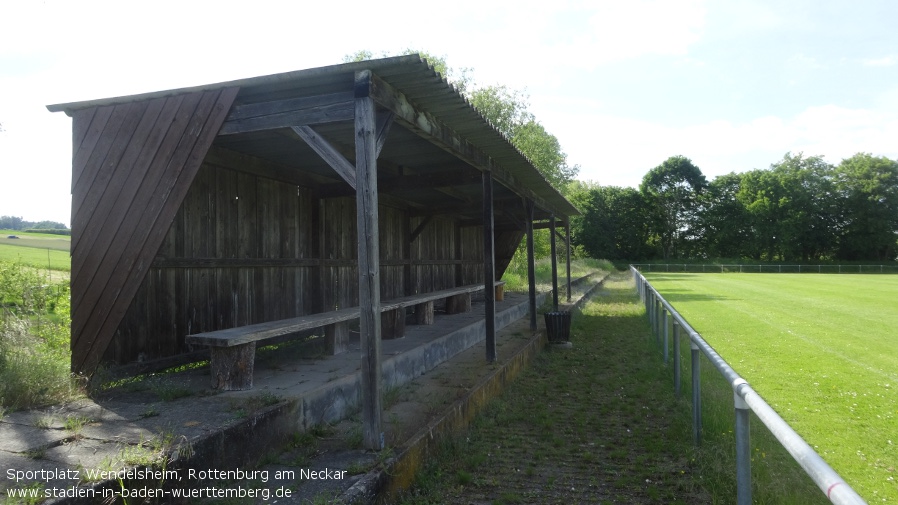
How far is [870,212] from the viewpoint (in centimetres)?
5272

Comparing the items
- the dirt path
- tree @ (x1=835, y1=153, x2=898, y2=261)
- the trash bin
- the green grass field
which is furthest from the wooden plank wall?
tree @ (x1=835, y1=153, x2=898, y2=261)

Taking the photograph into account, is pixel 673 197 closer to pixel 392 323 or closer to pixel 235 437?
pixel 392 323

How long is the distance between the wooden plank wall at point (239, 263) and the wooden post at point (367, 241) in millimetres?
2375

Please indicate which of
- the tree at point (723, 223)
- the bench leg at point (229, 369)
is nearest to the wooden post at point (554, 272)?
the bench leg at point (229, 369)

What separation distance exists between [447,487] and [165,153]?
3.59 metres

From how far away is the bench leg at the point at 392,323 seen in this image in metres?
7.64

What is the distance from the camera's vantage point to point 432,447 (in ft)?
14.6

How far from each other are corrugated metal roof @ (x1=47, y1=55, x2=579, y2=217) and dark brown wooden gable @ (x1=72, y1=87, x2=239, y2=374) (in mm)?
182

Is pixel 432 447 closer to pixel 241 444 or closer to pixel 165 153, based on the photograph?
pixel 241 444

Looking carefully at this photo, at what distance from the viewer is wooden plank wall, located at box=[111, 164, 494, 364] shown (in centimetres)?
543

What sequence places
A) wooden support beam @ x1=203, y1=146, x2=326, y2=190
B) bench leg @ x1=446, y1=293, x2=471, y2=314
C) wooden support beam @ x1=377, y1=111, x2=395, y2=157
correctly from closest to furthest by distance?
1. wooden support beam @ x1=377, y1=111, x2=395, y2=157
2. wooden support beam @ x1=203, y1=146, x2=326, y2=190
3. bench leg @ x1=446, y1=293, x2=471, y2=314

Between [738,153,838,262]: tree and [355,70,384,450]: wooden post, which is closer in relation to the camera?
[355,70,384,450]: wooden post

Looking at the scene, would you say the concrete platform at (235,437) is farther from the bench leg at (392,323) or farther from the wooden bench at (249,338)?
the bench leg at (392,323)

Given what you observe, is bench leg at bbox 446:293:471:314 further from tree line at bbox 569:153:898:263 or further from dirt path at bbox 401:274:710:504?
tree line at bbox 569:153:898:263
